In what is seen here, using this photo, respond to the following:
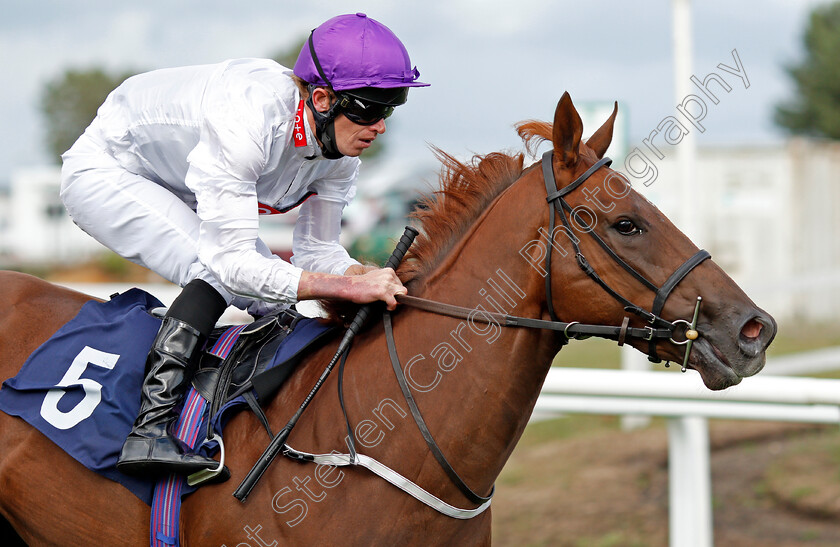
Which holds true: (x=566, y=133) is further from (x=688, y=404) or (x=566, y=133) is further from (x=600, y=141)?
(x=688, y=404)

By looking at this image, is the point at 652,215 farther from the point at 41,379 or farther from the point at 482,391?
the point at 41,379

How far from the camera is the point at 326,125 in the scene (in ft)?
10.3

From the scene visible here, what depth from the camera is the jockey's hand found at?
2899 millimetres

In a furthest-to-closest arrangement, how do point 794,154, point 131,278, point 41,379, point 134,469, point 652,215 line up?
1. point 131,278
2. point 794,154
3. point 41,379
4. point 134,469
5. point 652,215

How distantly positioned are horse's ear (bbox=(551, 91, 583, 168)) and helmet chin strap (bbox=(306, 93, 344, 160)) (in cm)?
79

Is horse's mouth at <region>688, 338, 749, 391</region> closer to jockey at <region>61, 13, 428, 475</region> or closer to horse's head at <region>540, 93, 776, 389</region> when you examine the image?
horse's head at <region>540, 93, 776, 389</region>

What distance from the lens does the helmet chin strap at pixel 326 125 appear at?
3.11 m

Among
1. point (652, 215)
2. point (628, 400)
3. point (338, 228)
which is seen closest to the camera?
point (652, 215)

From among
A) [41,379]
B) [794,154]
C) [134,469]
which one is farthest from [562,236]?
[794,154]

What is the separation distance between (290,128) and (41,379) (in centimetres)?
126

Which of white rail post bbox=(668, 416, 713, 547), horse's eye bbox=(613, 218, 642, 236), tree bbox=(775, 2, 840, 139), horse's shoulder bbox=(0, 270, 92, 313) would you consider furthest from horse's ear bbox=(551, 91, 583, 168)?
tree bbox=(775, 2, 840, 139)

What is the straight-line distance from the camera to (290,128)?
316 centimetres

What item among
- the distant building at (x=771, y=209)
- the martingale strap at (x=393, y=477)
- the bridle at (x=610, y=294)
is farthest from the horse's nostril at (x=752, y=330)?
the distant building at (x=771, y=209)

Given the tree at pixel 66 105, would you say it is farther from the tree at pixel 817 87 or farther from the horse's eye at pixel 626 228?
the horse's eye at pixel 626 228
